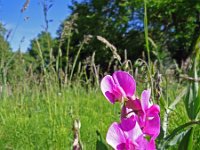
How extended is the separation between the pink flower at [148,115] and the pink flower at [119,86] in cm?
3

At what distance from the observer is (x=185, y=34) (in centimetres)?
2627

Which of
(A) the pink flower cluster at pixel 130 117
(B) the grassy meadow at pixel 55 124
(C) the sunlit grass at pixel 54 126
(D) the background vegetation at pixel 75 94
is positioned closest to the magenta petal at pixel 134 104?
(A) the pink flower cluster at pixel 130 117

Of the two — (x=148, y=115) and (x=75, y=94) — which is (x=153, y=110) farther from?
(x=75, y=94)

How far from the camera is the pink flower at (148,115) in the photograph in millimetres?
810

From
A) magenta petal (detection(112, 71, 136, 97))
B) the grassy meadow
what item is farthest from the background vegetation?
magenta petal (detection(112, 71, 136, 97))

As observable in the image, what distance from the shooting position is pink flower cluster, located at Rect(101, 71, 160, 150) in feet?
2.51

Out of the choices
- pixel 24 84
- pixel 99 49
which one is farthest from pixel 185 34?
pixel 24 84

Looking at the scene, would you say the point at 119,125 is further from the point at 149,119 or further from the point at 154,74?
the point at 154,74

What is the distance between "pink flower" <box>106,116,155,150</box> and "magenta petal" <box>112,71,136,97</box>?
2.7 inches

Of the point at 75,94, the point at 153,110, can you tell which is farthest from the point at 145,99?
the point at 75,94

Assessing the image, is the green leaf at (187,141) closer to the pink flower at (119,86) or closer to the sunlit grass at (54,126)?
the pink flower at (119,86)

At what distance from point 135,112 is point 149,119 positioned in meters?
0.04

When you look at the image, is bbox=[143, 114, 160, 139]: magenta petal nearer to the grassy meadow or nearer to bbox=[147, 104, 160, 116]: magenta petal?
bbox=[147, 104, 160, 116]: magenta petal

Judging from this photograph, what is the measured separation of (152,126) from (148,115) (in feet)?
0.07
